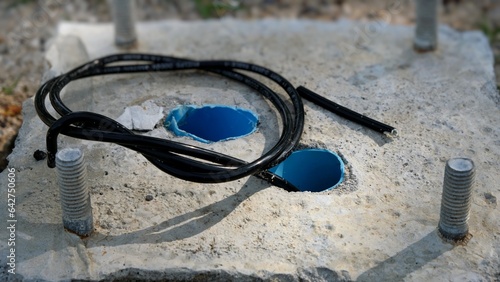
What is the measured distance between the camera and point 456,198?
9.75 ft

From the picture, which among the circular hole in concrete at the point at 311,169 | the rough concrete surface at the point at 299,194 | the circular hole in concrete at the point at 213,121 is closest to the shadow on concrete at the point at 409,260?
the rough concrete surface at the point at 299,194

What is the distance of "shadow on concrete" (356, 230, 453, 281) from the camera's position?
9.67ft

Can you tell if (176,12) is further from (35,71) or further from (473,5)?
(473,5)

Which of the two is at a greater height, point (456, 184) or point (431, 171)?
point (456, 184)

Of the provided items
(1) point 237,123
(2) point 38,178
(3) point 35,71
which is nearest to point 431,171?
(1) point 237,123

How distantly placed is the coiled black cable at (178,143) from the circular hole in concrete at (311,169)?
139 millimetres

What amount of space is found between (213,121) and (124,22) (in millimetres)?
1043

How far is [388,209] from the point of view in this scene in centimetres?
327

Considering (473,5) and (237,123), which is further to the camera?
(473,5)

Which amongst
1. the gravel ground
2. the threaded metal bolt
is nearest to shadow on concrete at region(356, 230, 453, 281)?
the threaded metal bolt

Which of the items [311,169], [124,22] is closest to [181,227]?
[311,169]

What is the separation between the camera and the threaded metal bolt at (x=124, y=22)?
4.63 m

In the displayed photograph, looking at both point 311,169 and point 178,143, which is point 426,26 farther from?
point 178,143

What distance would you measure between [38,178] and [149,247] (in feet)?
2.25
